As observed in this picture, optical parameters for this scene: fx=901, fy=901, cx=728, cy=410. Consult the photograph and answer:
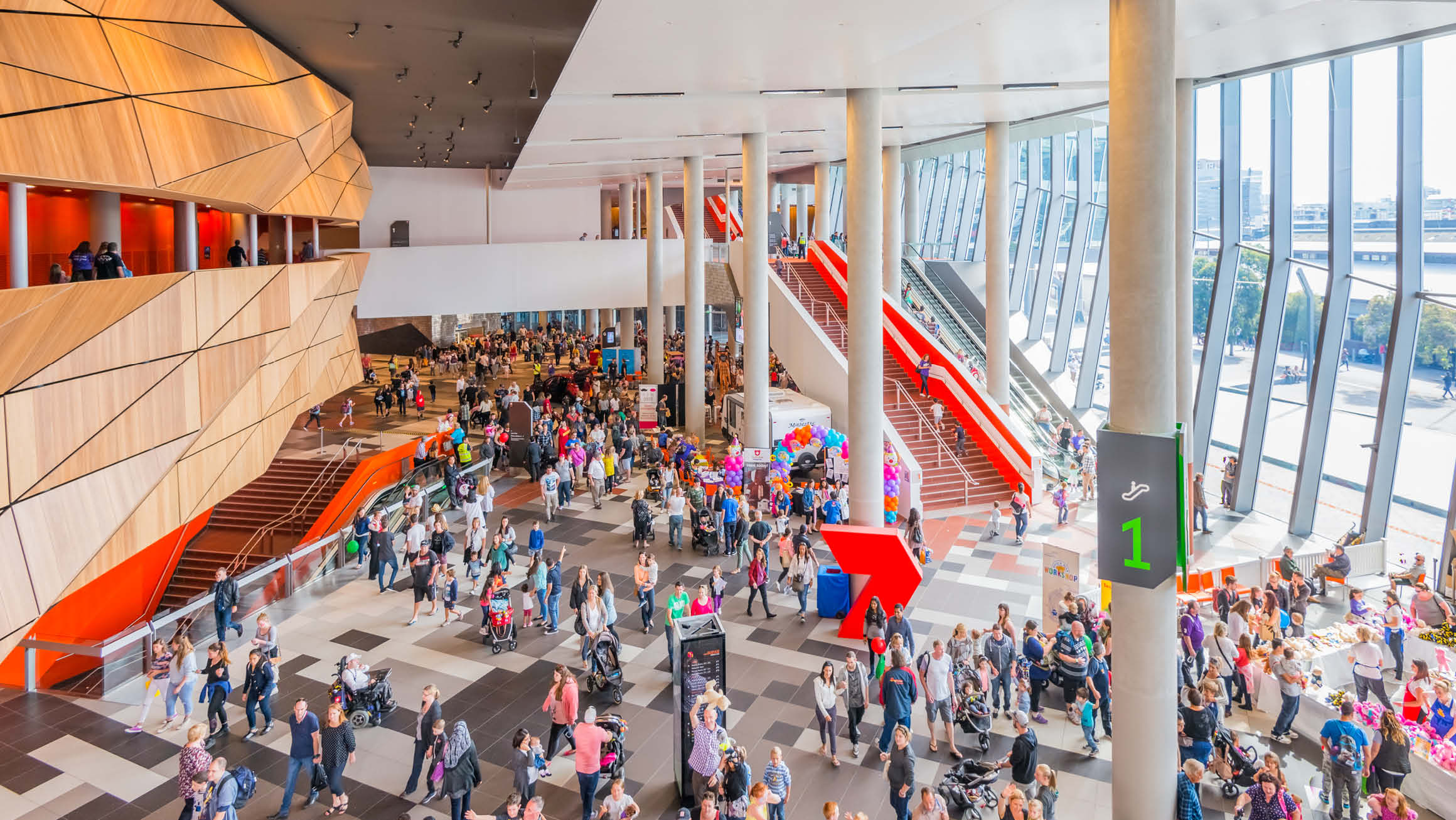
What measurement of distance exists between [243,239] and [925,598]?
42.6 feet

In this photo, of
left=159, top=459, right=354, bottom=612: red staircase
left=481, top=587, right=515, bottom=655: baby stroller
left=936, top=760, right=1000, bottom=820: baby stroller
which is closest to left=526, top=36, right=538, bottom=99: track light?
left=481, top=587, right=515, bottom=655: baby stroller

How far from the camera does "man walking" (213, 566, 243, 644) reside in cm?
1158

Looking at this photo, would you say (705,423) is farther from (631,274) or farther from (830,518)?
(830,518)

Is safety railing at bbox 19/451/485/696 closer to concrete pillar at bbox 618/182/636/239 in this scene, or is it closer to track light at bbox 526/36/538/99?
track light at bbox 526/36/538/99

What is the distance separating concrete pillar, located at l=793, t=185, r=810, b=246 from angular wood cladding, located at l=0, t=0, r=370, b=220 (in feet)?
95.3

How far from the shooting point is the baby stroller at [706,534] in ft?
51.3

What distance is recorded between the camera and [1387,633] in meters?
11.0

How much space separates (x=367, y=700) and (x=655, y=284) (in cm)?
2124

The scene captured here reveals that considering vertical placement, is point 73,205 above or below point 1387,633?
above

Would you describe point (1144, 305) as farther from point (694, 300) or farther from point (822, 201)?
point (822, 201)

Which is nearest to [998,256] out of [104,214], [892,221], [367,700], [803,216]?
[892,221]

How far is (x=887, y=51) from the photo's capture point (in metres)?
12.8

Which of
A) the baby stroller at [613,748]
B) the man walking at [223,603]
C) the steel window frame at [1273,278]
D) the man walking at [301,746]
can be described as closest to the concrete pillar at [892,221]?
the steel window frame at [1273,278]

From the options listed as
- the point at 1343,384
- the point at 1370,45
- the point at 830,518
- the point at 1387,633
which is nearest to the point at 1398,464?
the point at 1343,384
